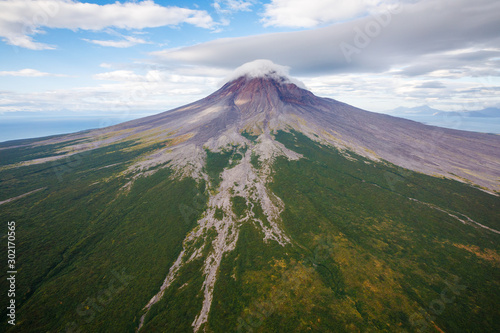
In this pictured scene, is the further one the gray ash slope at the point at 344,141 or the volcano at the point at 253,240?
the gray ash slope at the point at 344,141

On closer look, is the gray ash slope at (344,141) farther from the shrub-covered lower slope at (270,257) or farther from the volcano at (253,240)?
the shrub-covered lower slope at (270,257)

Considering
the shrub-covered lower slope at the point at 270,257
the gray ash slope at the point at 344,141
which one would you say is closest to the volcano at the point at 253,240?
the shrub-covered lower slope at the point at 270,257

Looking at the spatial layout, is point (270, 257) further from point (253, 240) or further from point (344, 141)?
point (344, 141)

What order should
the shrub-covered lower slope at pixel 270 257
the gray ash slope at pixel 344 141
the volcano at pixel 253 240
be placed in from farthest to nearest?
the gray ash slope at pixel 344 141, the volcano at pixel 253 240, the shrub-covered lower slope at pixel 270 257

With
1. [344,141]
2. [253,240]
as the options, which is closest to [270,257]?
[253,240]

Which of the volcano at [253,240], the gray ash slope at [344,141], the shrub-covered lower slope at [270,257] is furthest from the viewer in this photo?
the gray ash slope at [344,141]

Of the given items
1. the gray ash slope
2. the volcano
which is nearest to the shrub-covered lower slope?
the volcano
